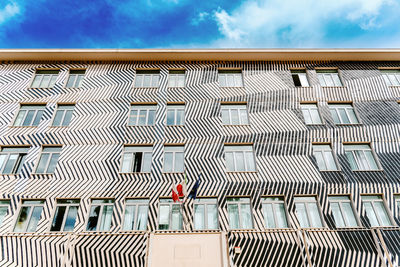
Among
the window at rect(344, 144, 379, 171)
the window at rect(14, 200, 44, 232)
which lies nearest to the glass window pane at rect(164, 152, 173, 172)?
the window at rect(14, 200, 44, 232)

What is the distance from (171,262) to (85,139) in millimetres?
8746

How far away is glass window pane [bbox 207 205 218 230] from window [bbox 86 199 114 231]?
510 centimetres

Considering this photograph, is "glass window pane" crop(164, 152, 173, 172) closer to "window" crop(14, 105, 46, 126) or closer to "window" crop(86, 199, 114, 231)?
"window" crop(86, 199, 114, 231)

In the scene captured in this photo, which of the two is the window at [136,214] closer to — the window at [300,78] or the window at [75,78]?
the window at [75,78]

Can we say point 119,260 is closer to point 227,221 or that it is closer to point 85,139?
point 227,221

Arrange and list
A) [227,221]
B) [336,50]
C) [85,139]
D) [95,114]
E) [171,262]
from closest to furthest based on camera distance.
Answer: [171,262] < [227,221] < [85,139] < [95,114] < [336,50]

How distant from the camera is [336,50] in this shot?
1755cm

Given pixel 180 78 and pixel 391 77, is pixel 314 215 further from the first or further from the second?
pixel 391 77

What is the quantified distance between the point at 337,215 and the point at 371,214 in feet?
5.90

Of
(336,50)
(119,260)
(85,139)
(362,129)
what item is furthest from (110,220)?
(336,50)

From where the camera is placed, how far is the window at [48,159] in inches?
543

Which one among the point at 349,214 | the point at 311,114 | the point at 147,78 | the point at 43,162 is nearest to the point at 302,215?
the point at 349,214

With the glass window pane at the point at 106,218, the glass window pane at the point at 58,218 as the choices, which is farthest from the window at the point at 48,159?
the glass window pane at the point at 106,218

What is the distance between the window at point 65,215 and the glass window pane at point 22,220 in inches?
57.7
